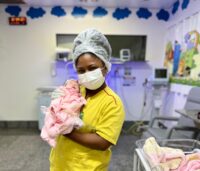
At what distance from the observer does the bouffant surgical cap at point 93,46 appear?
2.60ft

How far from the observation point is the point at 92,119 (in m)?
0.78

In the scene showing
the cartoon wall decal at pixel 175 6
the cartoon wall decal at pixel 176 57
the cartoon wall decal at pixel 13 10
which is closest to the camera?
the cartoon wall decal at pixel 176 57

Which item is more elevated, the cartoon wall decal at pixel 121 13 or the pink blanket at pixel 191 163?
the cartoon wall decal at pixel 121 13

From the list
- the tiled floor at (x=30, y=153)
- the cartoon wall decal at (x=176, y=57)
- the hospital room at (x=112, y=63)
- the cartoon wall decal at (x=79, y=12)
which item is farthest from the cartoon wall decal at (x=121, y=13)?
the tiled floor at (x=30, y=153)

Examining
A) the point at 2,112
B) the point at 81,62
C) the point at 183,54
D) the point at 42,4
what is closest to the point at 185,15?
the point at 183,54

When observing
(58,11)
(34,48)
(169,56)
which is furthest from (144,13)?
(34,48)

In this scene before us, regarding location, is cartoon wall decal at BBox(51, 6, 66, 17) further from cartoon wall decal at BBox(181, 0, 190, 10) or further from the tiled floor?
the tiled floor

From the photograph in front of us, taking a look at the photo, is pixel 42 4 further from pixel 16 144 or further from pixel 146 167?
pixel 146 167

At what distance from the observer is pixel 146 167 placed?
83 cm

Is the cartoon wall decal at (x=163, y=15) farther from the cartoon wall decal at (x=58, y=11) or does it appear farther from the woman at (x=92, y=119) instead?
the woman at (x=92, y=119)

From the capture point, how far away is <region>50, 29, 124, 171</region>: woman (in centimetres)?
75

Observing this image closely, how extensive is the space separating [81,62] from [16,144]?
2556 mm

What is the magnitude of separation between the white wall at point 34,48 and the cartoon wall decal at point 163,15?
0.07 meters

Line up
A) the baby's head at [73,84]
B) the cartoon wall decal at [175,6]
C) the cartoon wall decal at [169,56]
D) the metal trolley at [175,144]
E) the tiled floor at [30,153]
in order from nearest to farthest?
the baby's head at [73,84], the metal trolley at [175,144], the tiled floor at [30,153], the cartoon wall decal at [175,6], the cartoon wall decal at [169,56]
